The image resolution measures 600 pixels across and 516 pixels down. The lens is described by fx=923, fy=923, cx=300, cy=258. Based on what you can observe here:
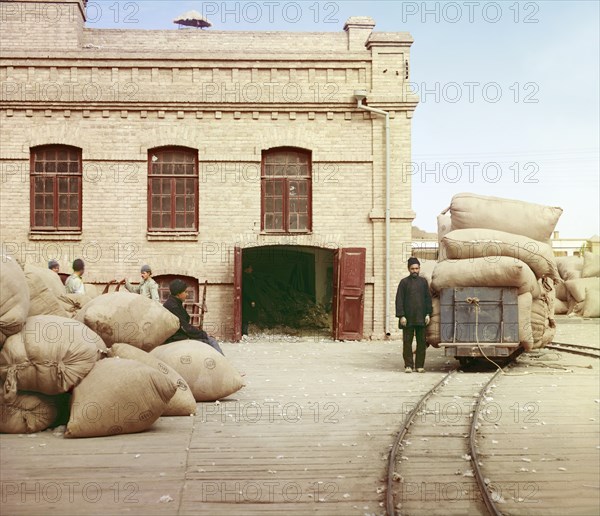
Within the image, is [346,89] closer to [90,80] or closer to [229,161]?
[229,161]

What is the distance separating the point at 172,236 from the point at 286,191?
→ 2697 mm

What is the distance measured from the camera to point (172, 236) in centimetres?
2005

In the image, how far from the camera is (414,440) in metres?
7.82

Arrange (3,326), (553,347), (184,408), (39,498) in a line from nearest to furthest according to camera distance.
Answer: (39,498) → (3,326) → (184,408) → (553,347)

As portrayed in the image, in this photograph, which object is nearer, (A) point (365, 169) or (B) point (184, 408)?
(B) point (184, 408)

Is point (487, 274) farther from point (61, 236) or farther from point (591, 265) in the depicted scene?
point (591, 265)

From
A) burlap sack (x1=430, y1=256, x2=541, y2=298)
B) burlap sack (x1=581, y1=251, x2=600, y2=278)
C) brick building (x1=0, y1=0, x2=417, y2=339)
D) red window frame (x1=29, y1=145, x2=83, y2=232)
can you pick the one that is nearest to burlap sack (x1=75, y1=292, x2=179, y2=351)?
burlap sack (x1=430, y1=256, x2=541, y2=298)

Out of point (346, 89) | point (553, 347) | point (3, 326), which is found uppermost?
point (346, 89)

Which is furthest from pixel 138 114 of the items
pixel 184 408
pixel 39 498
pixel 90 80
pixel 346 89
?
pixel 39 498

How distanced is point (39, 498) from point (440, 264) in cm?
900

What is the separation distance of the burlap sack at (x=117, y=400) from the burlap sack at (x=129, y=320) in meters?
1.01

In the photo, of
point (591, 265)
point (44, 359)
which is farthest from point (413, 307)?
point (591, 265)

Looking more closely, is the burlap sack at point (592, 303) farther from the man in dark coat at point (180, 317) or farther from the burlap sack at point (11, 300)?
the burlap sack at point (11, 300)

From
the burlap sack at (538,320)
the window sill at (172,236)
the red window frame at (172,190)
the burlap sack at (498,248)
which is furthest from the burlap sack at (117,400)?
the red window frame at (172,190)
